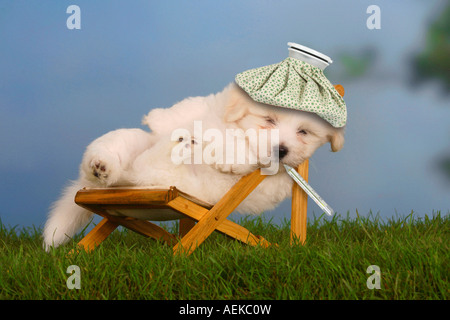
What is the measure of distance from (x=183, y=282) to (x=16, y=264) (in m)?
0.85

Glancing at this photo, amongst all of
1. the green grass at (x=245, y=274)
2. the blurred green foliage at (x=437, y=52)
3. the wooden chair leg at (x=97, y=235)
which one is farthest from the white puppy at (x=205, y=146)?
the blurred green foliage at (x=437, y=52)

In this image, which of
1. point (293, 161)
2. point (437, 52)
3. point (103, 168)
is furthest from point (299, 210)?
point (437, 52)

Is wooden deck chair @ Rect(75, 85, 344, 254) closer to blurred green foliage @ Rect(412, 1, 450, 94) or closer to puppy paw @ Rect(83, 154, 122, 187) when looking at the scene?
puppy paw @ Rect(83, 154, 122, 187)

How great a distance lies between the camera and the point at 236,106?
309 cm

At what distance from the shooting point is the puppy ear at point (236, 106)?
10.1 ft

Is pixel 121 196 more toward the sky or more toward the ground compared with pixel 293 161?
more toward the ground

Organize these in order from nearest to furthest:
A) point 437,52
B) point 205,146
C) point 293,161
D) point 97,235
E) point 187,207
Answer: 1. point 187,207
2. point 205,146
3. point 293,161
4. point 97,235
5. point 437,52

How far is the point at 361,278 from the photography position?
2445 millimetres

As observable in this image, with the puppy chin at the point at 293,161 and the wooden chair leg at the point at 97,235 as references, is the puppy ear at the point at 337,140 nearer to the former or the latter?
the puppy chin at the point at 293,161

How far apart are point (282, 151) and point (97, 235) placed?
3.96 ft

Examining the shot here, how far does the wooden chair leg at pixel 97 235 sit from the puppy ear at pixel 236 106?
98cm

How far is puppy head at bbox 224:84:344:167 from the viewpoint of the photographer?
3.03 metres

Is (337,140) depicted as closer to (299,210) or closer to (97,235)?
(299,210)

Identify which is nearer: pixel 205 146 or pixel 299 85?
pixel 205 146
